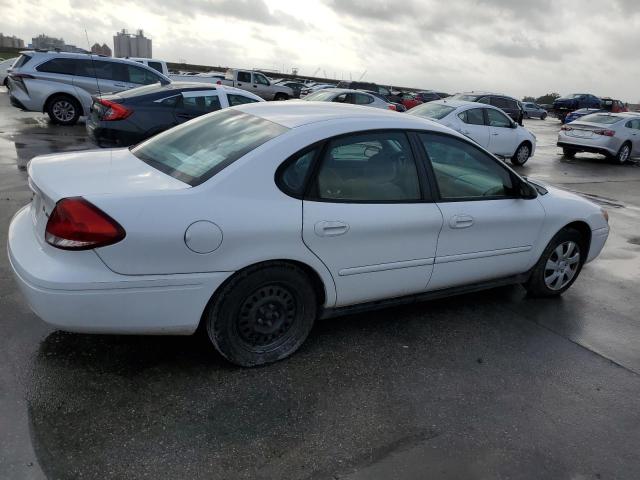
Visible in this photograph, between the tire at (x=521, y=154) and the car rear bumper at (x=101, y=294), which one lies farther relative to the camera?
the tire at (x=521, y=154)

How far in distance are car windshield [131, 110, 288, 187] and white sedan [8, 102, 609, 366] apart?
1 centimetres

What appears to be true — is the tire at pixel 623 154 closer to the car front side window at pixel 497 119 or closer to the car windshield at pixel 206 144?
the car front side window at pixel 497 119

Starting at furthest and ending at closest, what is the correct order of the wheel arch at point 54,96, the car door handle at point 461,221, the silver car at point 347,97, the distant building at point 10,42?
the distant building at point 10,42 < the silver car at point 347,97 < the wheel arch at point 54,96 < the car door handle at point 461,221

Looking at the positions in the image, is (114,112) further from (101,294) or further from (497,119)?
(497,119)

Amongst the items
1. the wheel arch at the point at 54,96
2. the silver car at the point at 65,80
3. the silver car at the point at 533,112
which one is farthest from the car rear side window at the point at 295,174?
the silver car at the point at 533,112

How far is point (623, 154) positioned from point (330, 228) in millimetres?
15793

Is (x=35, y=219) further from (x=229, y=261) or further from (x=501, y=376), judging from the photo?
(x=501, y=376)

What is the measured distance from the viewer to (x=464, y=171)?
390cm

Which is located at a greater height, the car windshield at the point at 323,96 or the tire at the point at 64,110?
the car windshield at the point at 323,96

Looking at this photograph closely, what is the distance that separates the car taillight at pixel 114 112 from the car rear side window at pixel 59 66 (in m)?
5.67

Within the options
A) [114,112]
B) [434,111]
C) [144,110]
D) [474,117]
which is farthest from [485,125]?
[114,112]

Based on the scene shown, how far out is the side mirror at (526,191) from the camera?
4.10m

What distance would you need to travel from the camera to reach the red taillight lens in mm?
2627

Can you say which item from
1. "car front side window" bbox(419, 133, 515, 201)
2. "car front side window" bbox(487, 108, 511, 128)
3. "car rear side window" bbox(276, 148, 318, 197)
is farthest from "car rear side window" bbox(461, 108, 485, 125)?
"car rear side window" bbox(276, 148, 318, 197)
